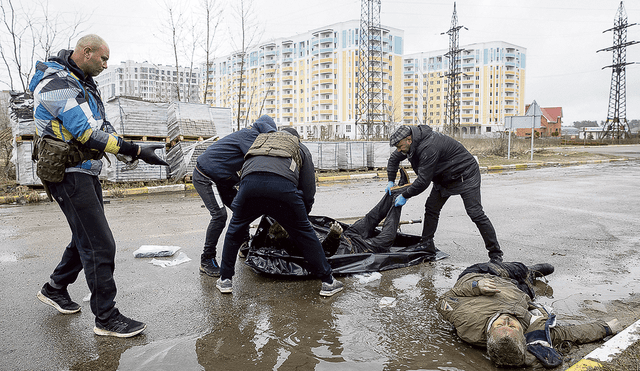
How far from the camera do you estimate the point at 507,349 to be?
8.28 ft

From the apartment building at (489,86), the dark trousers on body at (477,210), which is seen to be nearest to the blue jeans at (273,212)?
the dark trousers on body at (477,210)

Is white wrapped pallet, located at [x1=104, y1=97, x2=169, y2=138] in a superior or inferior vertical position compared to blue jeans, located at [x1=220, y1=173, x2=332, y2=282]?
→ superior

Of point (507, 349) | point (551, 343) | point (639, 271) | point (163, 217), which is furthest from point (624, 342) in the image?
point (163, 217)

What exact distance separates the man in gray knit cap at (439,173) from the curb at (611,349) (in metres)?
1.75

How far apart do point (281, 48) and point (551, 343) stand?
106060 mm

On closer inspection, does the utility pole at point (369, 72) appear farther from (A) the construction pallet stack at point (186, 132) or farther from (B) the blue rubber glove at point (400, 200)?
(B) the blue rubber glove at point (400, 200)

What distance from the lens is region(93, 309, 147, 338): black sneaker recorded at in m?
3.01

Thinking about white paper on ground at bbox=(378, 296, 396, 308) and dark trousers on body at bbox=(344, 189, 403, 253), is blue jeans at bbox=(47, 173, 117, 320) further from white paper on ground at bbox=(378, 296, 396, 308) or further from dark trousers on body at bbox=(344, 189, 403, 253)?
dark trousers on body at bbox=(344, 189, 403, 253)

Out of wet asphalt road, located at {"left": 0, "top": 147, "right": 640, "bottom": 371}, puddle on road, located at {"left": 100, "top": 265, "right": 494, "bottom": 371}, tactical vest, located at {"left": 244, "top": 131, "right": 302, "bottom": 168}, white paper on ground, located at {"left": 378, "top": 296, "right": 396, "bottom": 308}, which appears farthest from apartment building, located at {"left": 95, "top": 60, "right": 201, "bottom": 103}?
white paper on ground, located at {"left": 378, "top": 296, "right": 396, "bottom": 308}

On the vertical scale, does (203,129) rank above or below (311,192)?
above

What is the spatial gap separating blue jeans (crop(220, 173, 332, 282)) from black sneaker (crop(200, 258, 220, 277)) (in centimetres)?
58

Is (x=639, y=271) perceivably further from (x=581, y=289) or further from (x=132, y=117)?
(x=132, y=117)

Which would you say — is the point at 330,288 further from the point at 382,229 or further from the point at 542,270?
the point at 542,270

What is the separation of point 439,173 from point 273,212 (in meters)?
2.17
